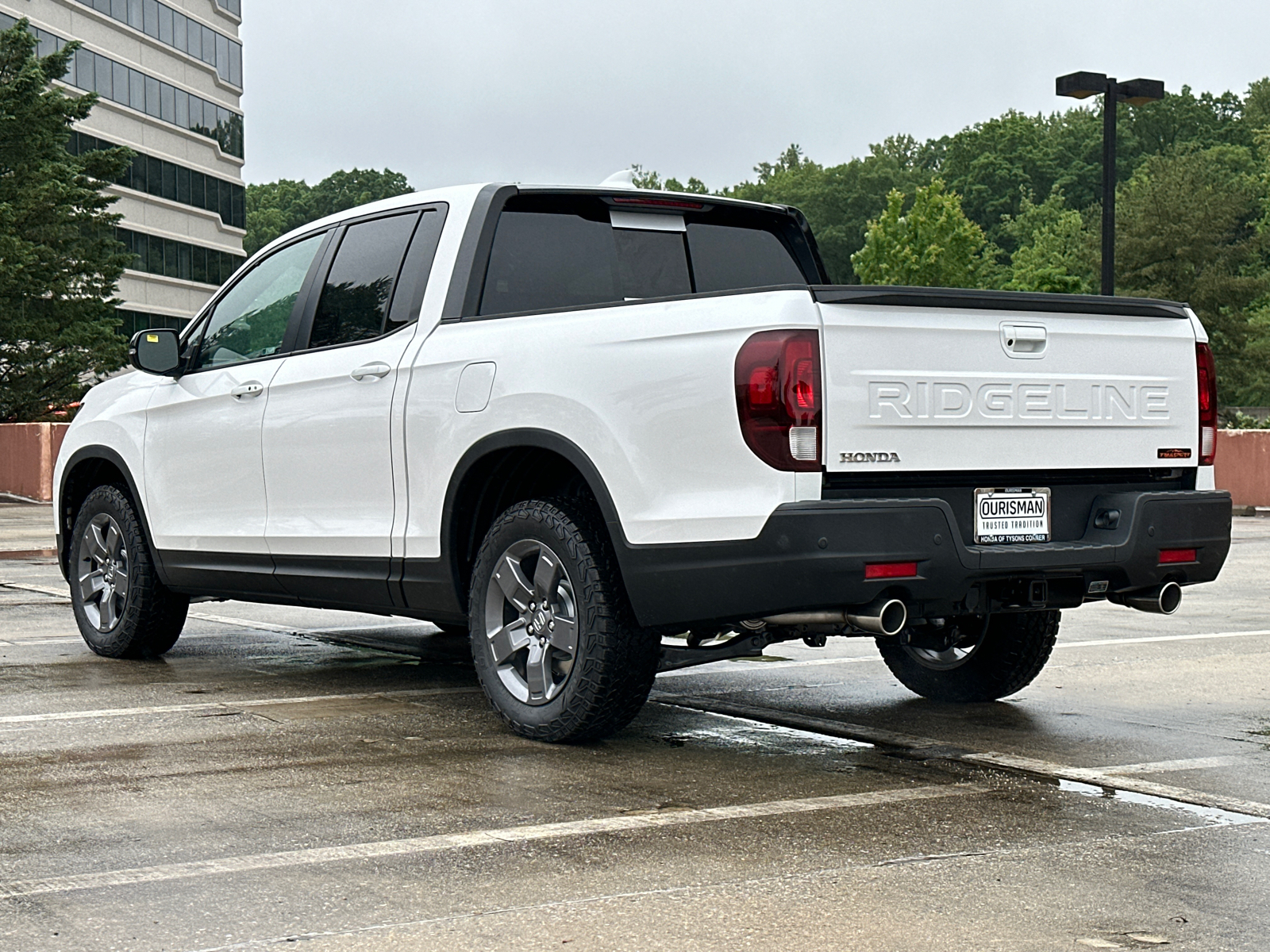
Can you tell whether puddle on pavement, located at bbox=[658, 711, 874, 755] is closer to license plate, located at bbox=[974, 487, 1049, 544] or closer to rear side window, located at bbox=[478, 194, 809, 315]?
license plate, located at bbox=[974, 487, 1049, 544]

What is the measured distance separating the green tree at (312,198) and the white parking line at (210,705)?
127752mm

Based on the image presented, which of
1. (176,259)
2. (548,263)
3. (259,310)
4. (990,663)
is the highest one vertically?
(176,259)

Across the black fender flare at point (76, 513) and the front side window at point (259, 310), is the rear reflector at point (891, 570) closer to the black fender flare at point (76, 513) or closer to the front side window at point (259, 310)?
the front side window at point (259, 310)

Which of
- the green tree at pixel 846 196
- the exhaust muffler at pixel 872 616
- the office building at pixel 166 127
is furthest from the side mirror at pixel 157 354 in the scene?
the green tree at pixel 846 196

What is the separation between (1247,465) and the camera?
90.5 ft

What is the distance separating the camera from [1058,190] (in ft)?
328

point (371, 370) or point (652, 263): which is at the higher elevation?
point (652, 263)

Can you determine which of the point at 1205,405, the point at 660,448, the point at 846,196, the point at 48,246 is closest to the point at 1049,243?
the point at 846,196

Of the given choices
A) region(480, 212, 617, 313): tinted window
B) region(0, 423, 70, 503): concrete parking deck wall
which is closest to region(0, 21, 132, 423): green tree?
region(0, 423, 70, 503): concrete parking deck wall

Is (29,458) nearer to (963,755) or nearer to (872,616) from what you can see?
(963,755)

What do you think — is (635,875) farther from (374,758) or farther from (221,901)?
(374,758)

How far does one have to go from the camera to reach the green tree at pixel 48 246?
3959 cm

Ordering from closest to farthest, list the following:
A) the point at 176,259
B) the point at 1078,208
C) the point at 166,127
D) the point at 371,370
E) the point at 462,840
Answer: the point at 462,840 < the point at 371,370 < the point at 166,127 < the point at 176,259 < the point at 1078,208

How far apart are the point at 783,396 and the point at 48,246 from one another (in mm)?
38073
